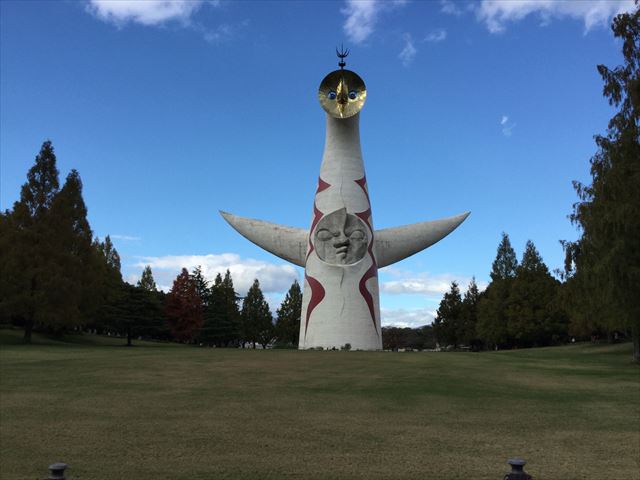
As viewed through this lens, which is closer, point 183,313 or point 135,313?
point 135,313

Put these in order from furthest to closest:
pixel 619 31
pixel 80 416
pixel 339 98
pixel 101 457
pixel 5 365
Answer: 1. pixel 339 98
2. pixel 619 31
3. pixel 5 365
4. pixel 80 416
5. pixel 101 457

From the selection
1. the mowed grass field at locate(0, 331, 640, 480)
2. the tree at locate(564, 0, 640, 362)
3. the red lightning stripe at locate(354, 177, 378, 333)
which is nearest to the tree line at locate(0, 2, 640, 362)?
the tree at locate(564, 0, 640, 362)

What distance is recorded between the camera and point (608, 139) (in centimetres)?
2162

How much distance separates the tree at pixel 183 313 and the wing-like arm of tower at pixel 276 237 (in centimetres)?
2217

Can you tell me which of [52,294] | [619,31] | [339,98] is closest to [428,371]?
[619,31]

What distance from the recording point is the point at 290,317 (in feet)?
214

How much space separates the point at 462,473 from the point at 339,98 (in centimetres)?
2790

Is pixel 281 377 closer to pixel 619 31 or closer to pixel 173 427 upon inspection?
pixel 173 427

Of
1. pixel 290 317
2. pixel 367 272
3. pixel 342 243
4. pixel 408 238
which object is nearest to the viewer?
pixel 342 243

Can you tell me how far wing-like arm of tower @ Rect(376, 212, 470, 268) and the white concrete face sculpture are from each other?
58 mm

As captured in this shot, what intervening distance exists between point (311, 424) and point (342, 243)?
22636 mm

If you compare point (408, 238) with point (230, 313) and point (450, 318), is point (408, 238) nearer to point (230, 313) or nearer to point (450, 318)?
point (230, 313)

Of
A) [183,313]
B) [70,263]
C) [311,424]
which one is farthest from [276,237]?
[311,424]

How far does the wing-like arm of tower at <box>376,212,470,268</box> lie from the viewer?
35.3 meters
